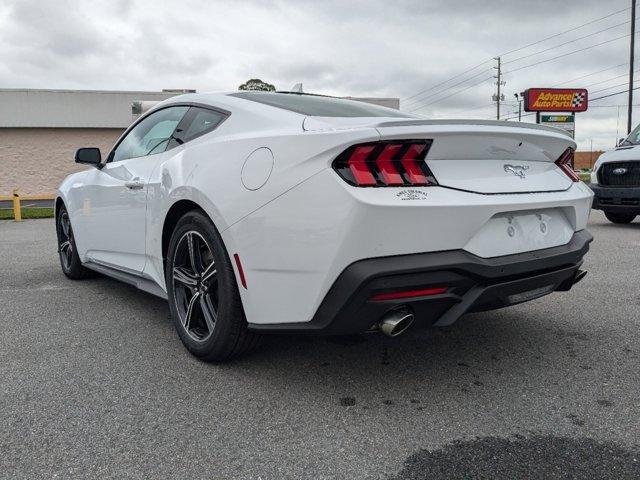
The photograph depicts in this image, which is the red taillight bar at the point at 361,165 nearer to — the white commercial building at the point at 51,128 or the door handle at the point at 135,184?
the door handle at the point at 135,184

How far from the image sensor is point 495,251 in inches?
92.7

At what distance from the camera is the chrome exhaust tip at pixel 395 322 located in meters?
2.21

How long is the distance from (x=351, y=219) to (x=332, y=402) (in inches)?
34.4

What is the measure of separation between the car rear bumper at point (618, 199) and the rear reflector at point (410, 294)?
6800 mm

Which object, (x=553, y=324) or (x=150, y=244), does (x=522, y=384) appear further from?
(x=150, y=244)

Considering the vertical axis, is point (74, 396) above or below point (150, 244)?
below

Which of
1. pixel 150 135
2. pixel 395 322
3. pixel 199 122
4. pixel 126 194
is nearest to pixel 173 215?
pixel 199 122

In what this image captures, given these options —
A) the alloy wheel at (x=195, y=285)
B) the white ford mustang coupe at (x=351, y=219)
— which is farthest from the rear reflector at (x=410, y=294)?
the alloy wheel at (x=195, y=285)

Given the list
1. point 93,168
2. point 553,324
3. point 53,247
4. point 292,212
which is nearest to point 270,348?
point 292,212

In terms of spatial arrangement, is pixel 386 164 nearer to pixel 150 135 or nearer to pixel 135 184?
pixel 135 184

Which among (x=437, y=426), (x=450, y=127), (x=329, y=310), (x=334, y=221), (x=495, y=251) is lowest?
(x=437, y=426)

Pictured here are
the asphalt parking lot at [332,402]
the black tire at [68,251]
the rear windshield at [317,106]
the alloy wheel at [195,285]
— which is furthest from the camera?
the black tire at [68,251]

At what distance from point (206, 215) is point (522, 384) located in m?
1.72

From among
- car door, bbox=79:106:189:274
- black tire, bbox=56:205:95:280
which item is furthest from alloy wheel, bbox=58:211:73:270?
car door, bbox=79:106:189:274
